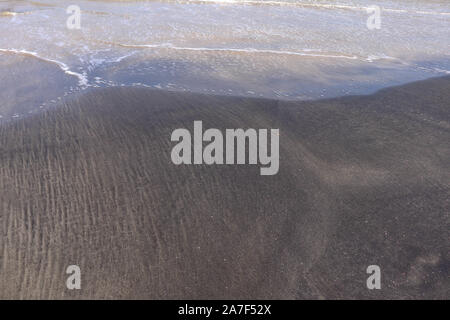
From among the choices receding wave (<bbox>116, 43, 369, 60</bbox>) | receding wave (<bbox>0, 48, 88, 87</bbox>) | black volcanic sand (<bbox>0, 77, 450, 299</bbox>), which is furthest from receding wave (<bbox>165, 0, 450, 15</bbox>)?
black volcanic sand (<bbox>0, 77, 450, 299</bbox>)

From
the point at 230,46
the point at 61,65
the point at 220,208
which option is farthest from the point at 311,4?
the point at 220,208

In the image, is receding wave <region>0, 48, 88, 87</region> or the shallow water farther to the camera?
the shallow water

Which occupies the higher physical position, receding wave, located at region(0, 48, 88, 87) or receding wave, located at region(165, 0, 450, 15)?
receding wave, located at region(165, 0, 450, 15)

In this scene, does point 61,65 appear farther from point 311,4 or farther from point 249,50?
point 311,4

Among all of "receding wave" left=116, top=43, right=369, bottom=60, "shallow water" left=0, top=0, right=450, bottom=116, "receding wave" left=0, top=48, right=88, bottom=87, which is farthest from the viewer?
"receding wave" left=116, top=43, right=369, bottom=60

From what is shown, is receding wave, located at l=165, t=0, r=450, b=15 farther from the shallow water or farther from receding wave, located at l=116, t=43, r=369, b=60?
receding wave, located at l=116, t=43, r=369, b=60

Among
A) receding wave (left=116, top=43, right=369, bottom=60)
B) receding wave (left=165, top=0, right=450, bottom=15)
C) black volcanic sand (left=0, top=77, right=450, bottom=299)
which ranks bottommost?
black volcanic sand (left=0, top=77, right=450, bottom=299)
